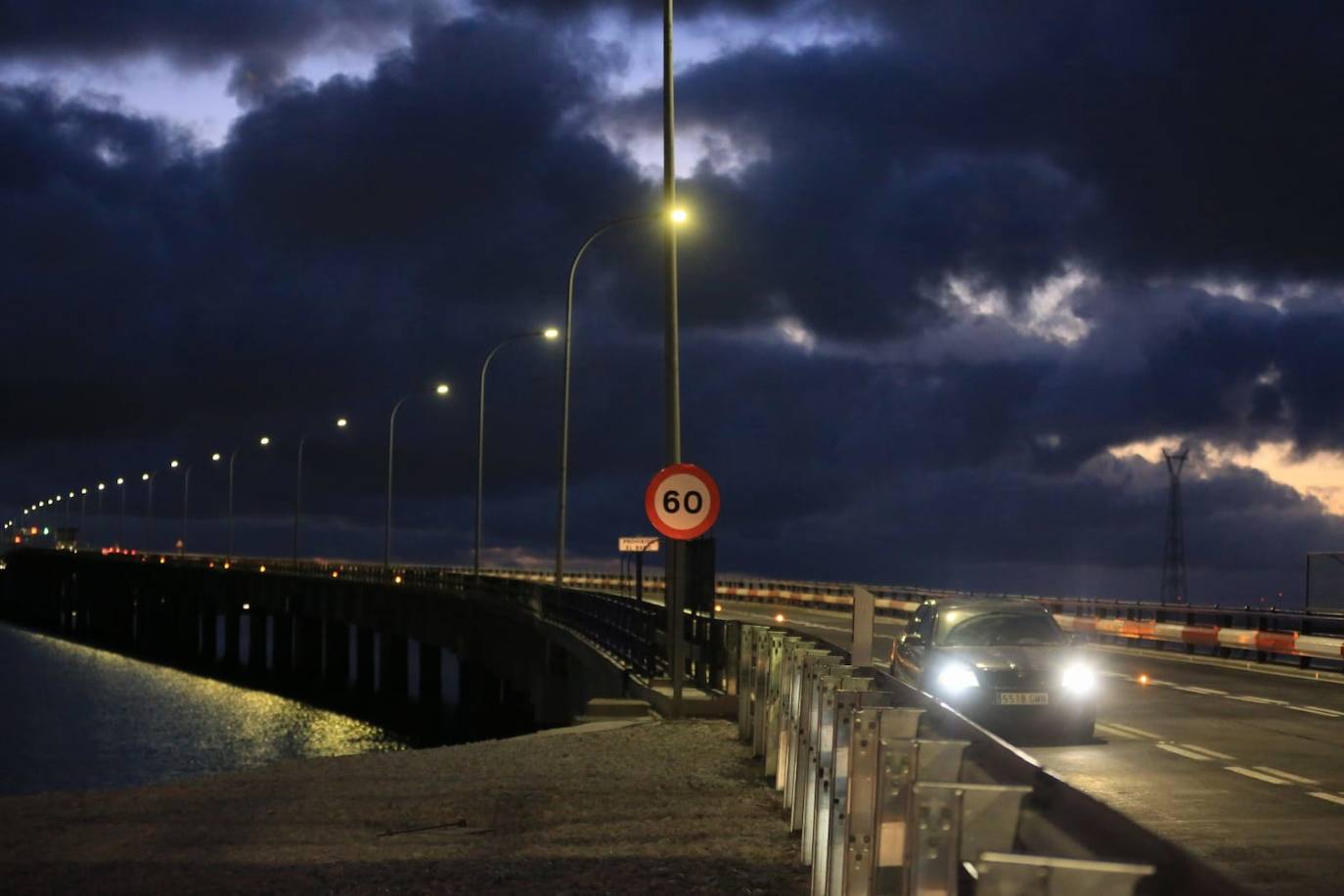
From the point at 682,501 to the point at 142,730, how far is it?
5910cm

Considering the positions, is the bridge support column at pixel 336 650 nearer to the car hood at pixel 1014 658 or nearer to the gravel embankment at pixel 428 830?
the gravel embankment at pixel 428 830

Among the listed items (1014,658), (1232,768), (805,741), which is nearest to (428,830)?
(805,741)

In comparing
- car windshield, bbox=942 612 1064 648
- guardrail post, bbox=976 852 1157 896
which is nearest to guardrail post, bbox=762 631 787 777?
car windshield, bbox=942 612 1064 648

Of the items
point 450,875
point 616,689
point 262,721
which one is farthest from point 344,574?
point 450,875

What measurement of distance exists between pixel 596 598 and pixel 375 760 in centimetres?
2363

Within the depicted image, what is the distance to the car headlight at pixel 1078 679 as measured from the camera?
59.5 feet

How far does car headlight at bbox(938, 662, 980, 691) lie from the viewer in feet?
58.8

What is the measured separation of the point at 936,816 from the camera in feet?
21.5

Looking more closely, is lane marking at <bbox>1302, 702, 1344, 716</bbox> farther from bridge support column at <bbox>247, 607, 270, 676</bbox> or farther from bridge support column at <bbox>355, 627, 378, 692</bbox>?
bridge support column at <bbox>247, 607, 270, 676</bbox>

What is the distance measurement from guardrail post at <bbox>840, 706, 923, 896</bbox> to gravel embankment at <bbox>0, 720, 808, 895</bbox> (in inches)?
85.6

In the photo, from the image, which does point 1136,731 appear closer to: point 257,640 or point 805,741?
point 805,741

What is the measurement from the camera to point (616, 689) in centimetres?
3319

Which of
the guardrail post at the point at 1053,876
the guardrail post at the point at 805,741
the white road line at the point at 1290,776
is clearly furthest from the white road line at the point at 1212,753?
the guardrail post at the point at 1053,876

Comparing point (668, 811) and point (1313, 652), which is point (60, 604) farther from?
point (668, 811)
